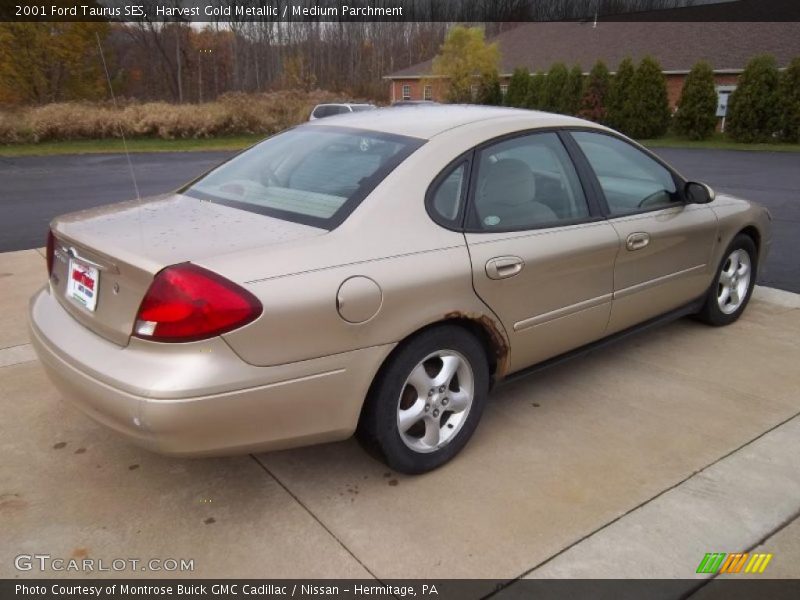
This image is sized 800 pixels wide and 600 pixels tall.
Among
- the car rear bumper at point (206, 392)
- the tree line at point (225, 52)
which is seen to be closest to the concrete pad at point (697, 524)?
the car rear bumper at point (206, 392)

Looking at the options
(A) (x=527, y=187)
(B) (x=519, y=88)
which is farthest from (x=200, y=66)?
(A) (x=527, y=187)

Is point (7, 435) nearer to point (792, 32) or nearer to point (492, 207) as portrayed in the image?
point (492, 207)

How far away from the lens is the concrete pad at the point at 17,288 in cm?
458

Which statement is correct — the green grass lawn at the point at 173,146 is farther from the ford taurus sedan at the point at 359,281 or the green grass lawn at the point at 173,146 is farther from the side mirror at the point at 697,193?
the side mirror at the point at 697,193

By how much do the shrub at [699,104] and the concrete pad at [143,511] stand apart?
26969 millimetres

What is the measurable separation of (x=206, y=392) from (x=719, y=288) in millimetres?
3860

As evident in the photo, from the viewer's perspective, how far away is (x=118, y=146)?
22234 mm

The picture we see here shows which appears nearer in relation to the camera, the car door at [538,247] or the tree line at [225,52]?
the car door at [538,247]

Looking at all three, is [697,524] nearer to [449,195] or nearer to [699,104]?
[449,195]

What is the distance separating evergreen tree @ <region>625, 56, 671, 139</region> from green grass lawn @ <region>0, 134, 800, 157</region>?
2.69ft

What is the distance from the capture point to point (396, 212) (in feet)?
9.09

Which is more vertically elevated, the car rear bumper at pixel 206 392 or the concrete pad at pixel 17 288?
the car rear bumper at pixel 206 392

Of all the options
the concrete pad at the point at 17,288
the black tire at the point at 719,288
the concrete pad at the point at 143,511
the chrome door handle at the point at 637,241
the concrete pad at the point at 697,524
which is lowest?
the concrete pad at the point at 143,511

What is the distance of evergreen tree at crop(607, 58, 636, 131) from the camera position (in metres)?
27.5
